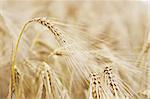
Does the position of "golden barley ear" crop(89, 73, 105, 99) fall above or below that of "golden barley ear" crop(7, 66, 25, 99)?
Answer: below

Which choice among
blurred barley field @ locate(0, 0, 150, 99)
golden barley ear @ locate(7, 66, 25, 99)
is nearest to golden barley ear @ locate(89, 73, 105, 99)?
blurred barley field @ locate(0, 0, 150, 99)

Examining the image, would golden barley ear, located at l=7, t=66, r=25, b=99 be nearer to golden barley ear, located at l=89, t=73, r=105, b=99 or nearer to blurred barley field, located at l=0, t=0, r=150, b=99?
blurred barley field, located at l=0, t=0, r=150, b=99

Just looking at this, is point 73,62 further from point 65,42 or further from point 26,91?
point 26,91

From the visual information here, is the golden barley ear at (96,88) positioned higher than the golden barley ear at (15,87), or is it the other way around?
the golden barley ear at (15,87)

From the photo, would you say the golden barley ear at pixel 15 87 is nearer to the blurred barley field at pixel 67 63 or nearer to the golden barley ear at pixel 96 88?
the blurred barley field at pixel 67 63

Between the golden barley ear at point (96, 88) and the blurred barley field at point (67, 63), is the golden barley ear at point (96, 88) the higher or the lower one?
the lower one

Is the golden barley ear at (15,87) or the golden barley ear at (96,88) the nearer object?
the golden barley ear at (96,88)

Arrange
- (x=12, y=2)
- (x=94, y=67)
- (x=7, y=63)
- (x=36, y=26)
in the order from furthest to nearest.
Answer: (x=12, y=2) < (x=36, y=26) < (x=7, y=63) < (x=94, y=67)

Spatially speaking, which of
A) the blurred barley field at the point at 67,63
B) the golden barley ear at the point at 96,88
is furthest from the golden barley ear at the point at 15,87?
the golden barley ear at the point at 96,88

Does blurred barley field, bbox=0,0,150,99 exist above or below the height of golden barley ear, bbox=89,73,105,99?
above

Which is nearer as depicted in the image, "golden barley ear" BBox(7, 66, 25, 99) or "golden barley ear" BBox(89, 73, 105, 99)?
"golden barley ear" BBox(89, 73, 105, 99)

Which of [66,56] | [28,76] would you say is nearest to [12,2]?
[28,76]

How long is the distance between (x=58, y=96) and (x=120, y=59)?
312mm

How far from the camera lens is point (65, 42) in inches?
30.7
